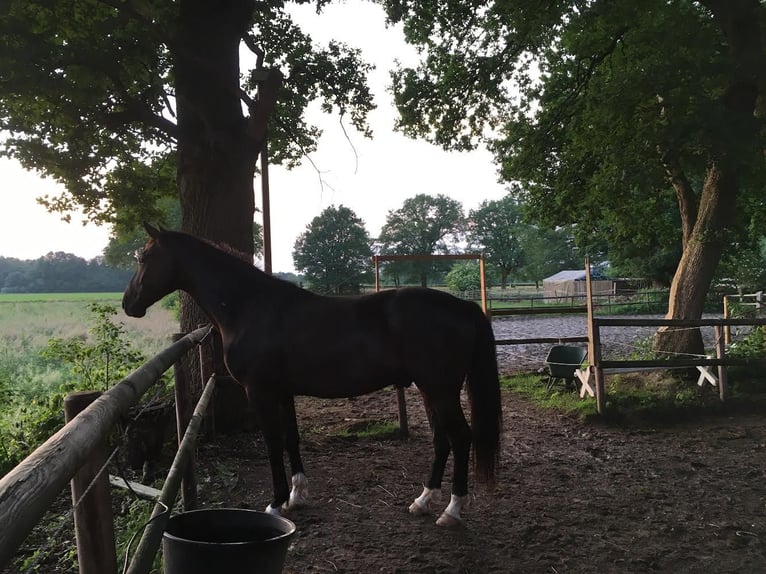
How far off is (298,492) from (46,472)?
133 inches

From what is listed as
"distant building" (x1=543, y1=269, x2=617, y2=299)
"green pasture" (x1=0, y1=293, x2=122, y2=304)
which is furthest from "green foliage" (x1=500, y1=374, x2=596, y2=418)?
"distant building" (x1=543, y1=269, x2=617, y2=299)

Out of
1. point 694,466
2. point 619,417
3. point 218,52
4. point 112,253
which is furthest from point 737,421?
point 112,253

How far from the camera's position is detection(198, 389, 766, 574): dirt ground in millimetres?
3182

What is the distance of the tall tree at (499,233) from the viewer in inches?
2628

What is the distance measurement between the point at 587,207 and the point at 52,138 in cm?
914

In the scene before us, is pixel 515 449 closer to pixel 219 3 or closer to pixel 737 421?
pixel 737 421

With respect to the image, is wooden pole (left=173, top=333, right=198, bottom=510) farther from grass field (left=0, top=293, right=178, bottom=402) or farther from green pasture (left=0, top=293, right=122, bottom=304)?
green pasture (left=0, top=293, right=122, bottom=304)

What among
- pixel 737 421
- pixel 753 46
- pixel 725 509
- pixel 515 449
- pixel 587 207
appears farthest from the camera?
pixel 587 207

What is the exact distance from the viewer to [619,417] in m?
6.42

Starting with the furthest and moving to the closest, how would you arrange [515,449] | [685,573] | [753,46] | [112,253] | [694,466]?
[112,253] < [753,46] < [515,449] < [694,466] < [685,573]

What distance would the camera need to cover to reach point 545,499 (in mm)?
4117

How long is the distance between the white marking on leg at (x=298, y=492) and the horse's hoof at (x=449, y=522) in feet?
3.44

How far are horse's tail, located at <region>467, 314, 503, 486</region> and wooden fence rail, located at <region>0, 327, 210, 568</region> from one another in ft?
8.90

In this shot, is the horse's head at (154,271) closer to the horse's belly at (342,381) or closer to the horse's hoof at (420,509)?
the horse's belly at (342,381)
